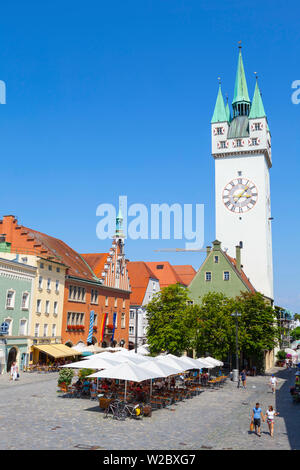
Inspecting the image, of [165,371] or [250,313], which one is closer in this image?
[165,371]

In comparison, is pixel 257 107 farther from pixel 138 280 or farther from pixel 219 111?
pixel 138 280

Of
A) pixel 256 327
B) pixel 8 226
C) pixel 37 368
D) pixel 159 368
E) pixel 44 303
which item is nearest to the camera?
pixel 159 368

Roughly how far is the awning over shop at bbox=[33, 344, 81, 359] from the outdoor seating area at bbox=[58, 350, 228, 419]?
12.4 m

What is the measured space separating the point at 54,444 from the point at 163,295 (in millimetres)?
32000

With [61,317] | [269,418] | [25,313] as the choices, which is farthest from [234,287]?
[269,418]

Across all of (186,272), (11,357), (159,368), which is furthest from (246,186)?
(159,368)

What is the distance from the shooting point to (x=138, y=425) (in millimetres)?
20406

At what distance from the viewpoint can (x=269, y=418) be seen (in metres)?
19.2

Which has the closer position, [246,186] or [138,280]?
[246,186]

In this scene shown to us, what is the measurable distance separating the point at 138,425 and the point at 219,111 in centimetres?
7311

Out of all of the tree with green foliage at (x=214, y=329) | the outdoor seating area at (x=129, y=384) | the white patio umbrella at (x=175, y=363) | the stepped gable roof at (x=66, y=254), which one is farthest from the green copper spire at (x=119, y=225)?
the white patio umbrella at (x=175, y=363)

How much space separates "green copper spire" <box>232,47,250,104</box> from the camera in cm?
8588

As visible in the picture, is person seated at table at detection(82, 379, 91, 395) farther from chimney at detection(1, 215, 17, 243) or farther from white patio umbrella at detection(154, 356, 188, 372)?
chimney at detection(1, 215, 17, 243)

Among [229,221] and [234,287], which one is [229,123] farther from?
[234,287]
